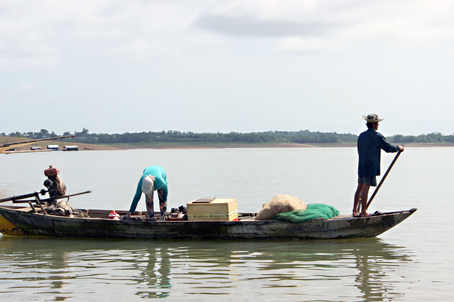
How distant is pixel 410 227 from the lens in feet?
47.4

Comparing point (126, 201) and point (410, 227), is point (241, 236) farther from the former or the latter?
point (126, 201)

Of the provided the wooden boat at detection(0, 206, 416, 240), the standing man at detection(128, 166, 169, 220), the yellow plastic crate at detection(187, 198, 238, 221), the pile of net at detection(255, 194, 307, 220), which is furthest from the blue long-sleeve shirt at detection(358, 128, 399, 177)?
the standing man at detection(128, 166, 169, 220)

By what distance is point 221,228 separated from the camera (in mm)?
11516

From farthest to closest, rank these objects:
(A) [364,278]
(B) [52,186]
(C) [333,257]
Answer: (B) [52,186] → (C) [333,257] → (A) [364,278]

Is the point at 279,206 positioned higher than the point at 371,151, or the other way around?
the point at 371,151

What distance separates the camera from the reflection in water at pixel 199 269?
314 inches

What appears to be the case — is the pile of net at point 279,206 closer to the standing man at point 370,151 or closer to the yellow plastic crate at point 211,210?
the yellow plastic crate at point 211,210

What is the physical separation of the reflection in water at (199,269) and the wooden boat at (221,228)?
19 centimetres

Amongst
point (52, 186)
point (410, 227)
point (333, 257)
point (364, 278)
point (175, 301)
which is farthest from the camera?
point (410, 227)

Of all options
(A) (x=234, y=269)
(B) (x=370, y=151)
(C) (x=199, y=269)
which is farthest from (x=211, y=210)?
(B) (x=370, y=151)

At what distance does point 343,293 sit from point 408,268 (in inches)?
91.3

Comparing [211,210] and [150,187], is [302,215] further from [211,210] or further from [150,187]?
[150,187]

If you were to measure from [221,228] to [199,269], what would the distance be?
2154 mm

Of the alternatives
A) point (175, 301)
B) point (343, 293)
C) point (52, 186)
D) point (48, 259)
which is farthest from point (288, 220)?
point (52, 186)
